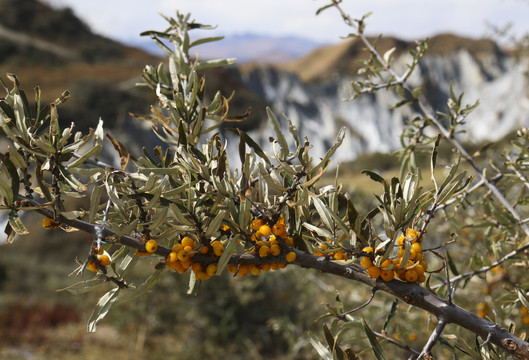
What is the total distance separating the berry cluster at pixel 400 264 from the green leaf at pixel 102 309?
36cm

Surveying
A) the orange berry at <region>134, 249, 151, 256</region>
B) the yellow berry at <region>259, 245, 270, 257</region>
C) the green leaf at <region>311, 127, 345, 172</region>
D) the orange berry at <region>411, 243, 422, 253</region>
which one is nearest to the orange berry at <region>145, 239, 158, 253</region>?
the orange berry at <region>134, 249, 151, 256</region>

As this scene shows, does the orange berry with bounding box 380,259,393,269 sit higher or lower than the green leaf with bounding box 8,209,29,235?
lower

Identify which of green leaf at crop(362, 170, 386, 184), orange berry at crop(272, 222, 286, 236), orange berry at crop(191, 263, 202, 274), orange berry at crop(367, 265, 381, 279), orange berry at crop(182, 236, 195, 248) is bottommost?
orange berry at crop(367, 265, 381, 279)

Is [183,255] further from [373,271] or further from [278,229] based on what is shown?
[373,271]

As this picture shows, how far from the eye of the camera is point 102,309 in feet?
1.81

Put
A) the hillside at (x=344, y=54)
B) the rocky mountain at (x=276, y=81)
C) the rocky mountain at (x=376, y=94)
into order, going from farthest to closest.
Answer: the hillside at (x=344, y=54) → the rocky mountain at (x=376, y=94) → the rocky mountain at (x=276, y=81)

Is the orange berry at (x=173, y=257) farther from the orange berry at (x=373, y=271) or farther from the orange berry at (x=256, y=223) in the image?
the orange berry at (x=373, y=271)

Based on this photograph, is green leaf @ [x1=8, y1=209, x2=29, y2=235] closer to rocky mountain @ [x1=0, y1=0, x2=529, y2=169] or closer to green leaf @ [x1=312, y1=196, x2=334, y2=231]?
green leaf @ [x1=312, y1=196, x2=334, y2=231]

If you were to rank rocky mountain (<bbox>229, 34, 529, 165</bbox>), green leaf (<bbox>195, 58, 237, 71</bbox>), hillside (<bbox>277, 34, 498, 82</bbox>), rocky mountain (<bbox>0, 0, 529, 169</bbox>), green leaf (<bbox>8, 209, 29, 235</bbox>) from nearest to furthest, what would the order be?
green leaf (<bbox>8, 209, 29, 235</bbox>) → green leaf (<bbox>195, 58, 237, 71</bbox>) → rocky mountain (<bbox>0, 0, 529, 169</bbox>) → rocky mountain (<bbox>229, 34, 529, 165</bbox>) → hillside (<bbox>277, 34, 498, 82</bbox>)

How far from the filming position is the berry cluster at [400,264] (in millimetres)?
551

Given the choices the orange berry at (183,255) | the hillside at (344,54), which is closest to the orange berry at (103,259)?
the orange berry at (183,255)

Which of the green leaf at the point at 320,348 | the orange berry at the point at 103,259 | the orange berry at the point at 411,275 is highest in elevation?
the orange berry at the point at 103,259

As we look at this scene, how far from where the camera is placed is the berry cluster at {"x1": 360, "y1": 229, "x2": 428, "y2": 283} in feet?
1.81

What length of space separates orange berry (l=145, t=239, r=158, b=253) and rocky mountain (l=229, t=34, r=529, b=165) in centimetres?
2303
